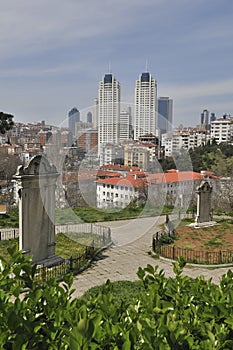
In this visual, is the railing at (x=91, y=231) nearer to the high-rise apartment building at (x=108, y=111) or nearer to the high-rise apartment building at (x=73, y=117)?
the high-rise apartment building at (x=108, y=111)

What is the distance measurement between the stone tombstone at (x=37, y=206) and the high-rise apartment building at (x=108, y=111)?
2.07m

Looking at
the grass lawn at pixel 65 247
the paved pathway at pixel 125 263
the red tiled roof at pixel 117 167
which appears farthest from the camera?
the red tiled roof at pixel 117 167

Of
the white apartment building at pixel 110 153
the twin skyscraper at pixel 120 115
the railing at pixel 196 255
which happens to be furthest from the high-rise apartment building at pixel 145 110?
the railing at pixel 196 255

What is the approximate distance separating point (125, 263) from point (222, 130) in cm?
10453

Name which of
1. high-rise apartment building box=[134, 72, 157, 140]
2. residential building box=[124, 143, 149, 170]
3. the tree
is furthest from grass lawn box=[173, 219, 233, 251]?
the tree

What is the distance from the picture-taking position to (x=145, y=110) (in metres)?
11.0

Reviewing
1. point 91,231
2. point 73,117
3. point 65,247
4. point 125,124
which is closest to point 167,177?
point 91,231

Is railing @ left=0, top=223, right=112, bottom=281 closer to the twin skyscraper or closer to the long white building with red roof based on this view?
the long white building with red roof

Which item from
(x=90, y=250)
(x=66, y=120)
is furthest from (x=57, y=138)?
(x=90, y=250)

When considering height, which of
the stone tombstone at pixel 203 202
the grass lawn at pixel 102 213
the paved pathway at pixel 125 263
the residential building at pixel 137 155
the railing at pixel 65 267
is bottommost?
the paved pathway at pixel 125 263

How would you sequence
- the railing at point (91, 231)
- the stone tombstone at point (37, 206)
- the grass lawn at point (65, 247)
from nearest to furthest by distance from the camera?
the stone tombstone at point (37, 206) → the grass lawn at point (65, 247) → the railing at point (91, 231)

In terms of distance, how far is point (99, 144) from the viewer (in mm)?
11414

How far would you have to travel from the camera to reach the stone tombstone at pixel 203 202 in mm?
16203

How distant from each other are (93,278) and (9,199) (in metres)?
19.7
